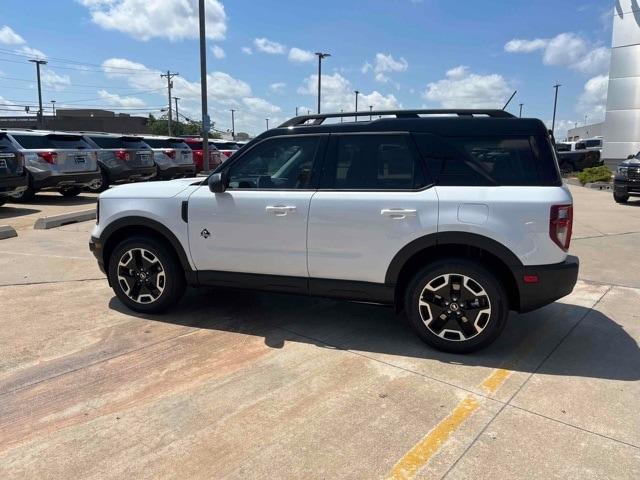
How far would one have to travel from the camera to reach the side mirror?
4.51 metres

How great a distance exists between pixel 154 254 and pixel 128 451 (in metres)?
2.30

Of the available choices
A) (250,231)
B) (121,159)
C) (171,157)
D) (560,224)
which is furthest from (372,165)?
(171,157)

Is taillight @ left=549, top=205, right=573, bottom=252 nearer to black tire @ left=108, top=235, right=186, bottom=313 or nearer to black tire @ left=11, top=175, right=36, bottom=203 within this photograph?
black tire @ left=108, top=235, right=186, bottom=313

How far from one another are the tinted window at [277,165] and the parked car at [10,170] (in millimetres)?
8469

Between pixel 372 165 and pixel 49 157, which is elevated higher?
pixel 49 157

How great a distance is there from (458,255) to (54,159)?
11342 millimetres

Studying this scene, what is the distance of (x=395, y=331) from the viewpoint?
464 cm

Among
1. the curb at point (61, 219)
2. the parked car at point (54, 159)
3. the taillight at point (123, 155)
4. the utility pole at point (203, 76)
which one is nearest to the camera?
the curb at point (61, 219)

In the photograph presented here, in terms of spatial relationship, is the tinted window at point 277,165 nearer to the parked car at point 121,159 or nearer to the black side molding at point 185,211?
the black side molding at point 185,211

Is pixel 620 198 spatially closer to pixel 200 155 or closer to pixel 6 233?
pixel 6 233

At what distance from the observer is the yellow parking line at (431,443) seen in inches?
105

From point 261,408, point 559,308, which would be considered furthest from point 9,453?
point 559,308

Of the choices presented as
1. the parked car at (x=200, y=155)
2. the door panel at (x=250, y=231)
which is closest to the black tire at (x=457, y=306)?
the door panel at (x=250, y=231)

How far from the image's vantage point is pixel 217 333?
4570 millimetres
